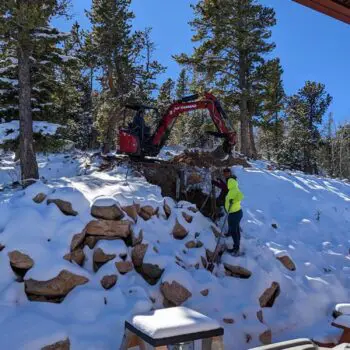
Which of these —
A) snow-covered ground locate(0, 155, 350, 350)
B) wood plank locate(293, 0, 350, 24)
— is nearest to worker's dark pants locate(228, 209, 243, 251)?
snow-covered ground locate(0, 155, 350, 350)

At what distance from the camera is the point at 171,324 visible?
394 cm

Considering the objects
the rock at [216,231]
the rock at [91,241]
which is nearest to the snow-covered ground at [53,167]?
the rock at [216,231]

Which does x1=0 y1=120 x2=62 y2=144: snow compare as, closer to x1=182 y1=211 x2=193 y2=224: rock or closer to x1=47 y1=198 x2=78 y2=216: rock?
x1=47 y1=198 x2=78 y2=216: rock

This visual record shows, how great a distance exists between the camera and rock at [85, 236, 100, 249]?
7.41 m

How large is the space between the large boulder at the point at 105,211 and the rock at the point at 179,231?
1568 millimetres

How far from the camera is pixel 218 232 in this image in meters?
9.72

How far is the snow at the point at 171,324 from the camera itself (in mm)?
3799

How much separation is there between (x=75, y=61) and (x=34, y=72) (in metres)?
2.15

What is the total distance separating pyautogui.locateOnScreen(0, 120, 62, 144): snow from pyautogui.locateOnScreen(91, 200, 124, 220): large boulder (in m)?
6.31

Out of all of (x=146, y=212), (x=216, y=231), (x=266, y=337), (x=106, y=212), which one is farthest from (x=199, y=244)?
(x=266, y=337)

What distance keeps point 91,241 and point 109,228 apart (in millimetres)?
433

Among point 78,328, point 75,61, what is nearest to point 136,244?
point 78,328

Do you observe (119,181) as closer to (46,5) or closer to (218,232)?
(218,232)

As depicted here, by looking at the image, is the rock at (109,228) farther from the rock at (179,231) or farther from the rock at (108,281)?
the rock at (179,231)
